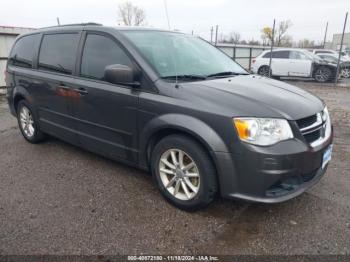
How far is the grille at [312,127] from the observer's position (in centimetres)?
255

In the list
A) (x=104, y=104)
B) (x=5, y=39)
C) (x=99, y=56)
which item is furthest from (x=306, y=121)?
(x=5, y=39)

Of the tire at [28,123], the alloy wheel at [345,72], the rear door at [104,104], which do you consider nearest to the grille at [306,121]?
the rear door at [104,104]

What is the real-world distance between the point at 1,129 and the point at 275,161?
5.43m

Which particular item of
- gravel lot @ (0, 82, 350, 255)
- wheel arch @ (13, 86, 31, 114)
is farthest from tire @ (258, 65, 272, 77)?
wheel arch @ (13, 86, 31, 114)

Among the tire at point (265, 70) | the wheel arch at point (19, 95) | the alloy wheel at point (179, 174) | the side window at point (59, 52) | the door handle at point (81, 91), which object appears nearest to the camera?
the alloy wheel at point (179, 174)

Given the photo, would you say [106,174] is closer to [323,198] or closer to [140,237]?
[140,237]

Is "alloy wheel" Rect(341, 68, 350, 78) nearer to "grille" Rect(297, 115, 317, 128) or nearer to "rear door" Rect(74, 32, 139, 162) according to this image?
"grille" Rect(297, 115, 317, 128)

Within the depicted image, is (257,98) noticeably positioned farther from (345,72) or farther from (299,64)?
(345,72)

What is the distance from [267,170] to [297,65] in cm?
1337

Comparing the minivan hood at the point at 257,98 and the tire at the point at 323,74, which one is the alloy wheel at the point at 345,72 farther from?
the minivan hood at the point at 257,98

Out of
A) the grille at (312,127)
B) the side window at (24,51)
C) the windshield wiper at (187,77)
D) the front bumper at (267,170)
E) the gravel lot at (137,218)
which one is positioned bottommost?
the gravel lot at (137,218)

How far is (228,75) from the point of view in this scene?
345 centimetres

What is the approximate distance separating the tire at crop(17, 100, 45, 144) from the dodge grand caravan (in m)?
0.53

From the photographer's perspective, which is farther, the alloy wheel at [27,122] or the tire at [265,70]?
the tire at [265,70]
